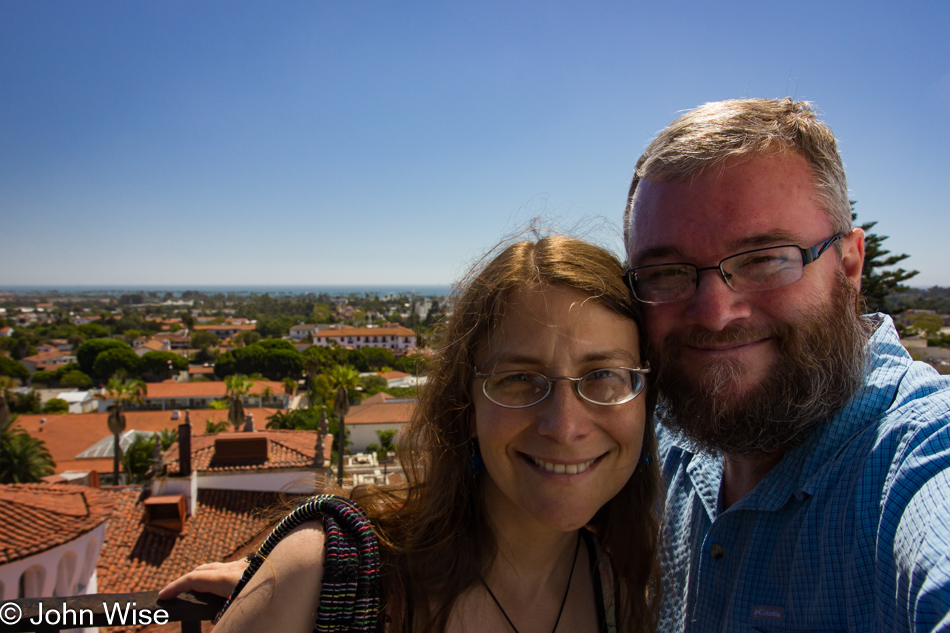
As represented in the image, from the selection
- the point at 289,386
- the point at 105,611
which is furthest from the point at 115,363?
the point at 105,611

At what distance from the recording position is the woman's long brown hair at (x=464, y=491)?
5.81 feet

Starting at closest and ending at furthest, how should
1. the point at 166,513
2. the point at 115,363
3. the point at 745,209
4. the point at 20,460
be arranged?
the point at 745,209 < the point at 166,513 < the point at 20,460 < the point at 115,363

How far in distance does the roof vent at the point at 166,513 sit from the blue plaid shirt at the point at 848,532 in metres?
17.5

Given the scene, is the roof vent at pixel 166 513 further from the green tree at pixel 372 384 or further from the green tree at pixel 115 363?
the green tree at pixel 115 363


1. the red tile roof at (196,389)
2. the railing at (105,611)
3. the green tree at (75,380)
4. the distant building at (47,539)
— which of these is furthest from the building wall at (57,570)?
the green tree at (75,380)

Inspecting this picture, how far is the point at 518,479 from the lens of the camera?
1734 millimetres

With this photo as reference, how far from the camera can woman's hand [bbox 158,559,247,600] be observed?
75.9 inches

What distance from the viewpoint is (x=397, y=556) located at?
1.76 meters

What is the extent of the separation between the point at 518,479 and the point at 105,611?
153cm

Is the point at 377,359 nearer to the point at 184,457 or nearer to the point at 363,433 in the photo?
the point at 363,433

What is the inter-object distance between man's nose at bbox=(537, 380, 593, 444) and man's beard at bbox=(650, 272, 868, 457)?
425 mm

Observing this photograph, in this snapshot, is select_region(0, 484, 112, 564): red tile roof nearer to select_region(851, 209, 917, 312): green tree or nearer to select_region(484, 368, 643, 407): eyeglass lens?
select_region(484, 368, 643, 407): eyeglass lens

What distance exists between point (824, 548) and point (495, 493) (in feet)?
3.31

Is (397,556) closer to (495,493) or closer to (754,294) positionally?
(495,493)
